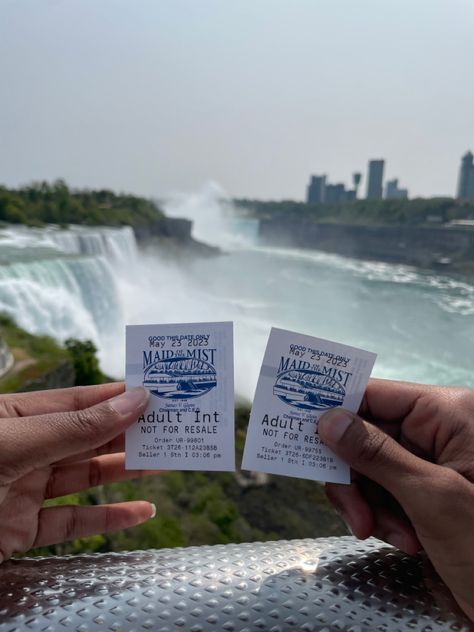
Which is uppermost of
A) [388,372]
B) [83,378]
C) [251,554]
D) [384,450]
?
[384,450]

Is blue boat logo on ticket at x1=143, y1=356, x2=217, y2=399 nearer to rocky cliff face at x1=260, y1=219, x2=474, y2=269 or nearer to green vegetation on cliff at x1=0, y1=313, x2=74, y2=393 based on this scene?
green vegetation on cliff at x1=0, y1=313, x2=74, y2=393

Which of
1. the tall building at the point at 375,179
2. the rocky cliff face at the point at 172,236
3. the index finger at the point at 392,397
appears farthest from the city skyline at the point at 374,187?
the index finger at the point at 392,397

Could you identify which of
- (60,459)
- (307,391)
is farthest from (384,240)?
(60,459)

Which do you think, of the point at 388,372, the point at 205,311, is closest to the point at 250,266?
the point at 205,311

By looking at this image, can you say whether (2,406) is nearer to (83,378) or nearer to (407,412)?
(407,412)

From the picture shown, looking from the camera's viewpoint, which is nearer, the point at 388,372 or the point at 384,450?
the point at 384,450

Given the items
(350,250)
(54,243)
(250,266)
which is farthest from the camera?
(350,250)

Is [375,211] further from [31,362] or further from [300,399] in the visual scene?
[300,399]
